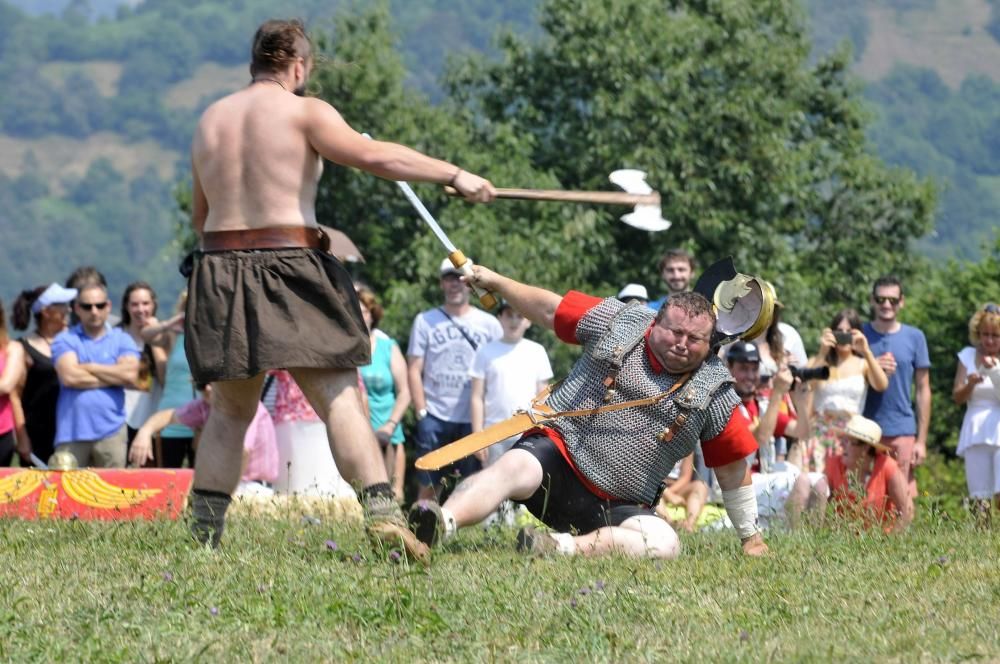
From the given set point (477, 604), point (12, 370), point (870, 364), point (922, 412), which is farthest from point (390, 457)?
point (477, 604)

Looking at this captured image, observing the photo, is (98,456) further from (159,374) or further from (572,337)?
(572,337)

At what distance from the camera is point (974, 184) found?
5748 inches

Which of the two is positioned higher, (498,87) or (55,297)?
(498,87)

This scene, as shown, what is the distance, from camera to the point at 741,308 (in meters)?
7.28

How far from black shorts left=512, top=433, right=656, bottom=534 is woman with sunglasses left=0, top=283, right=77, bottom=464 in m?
4.35

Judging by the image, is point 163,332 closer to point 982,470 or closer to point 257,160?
point 257,160

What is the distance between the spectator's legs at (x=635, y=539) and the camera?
269 inches

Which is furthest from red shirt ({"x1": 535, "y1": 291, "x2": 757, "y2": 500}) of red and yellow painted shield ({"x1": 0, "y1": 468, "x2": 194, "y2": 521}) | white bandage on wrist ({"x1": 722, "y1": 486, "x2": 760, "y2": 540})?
red and yellow painted shield ({"x1": 0, "y1": 468, "x2": 194, "y2": 521})

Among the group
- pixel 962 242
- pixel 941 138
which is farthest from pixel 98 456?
pixel 941 138

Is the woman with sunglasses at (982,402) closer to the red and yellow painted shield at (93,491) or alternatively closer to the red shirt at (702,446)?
the red shirt at (702,446)

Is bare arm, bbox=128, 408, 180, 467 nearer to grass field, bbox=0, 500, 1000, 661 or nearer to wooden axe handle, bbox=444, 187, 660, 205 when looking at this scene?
grass field, bbox=0, 500, 1000, 661

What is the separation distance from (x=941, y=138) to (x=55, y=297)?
15792cm

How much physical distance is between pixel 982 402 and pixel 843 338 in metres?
0.98

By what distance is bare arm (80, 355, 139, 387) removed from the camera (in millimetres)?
10180
